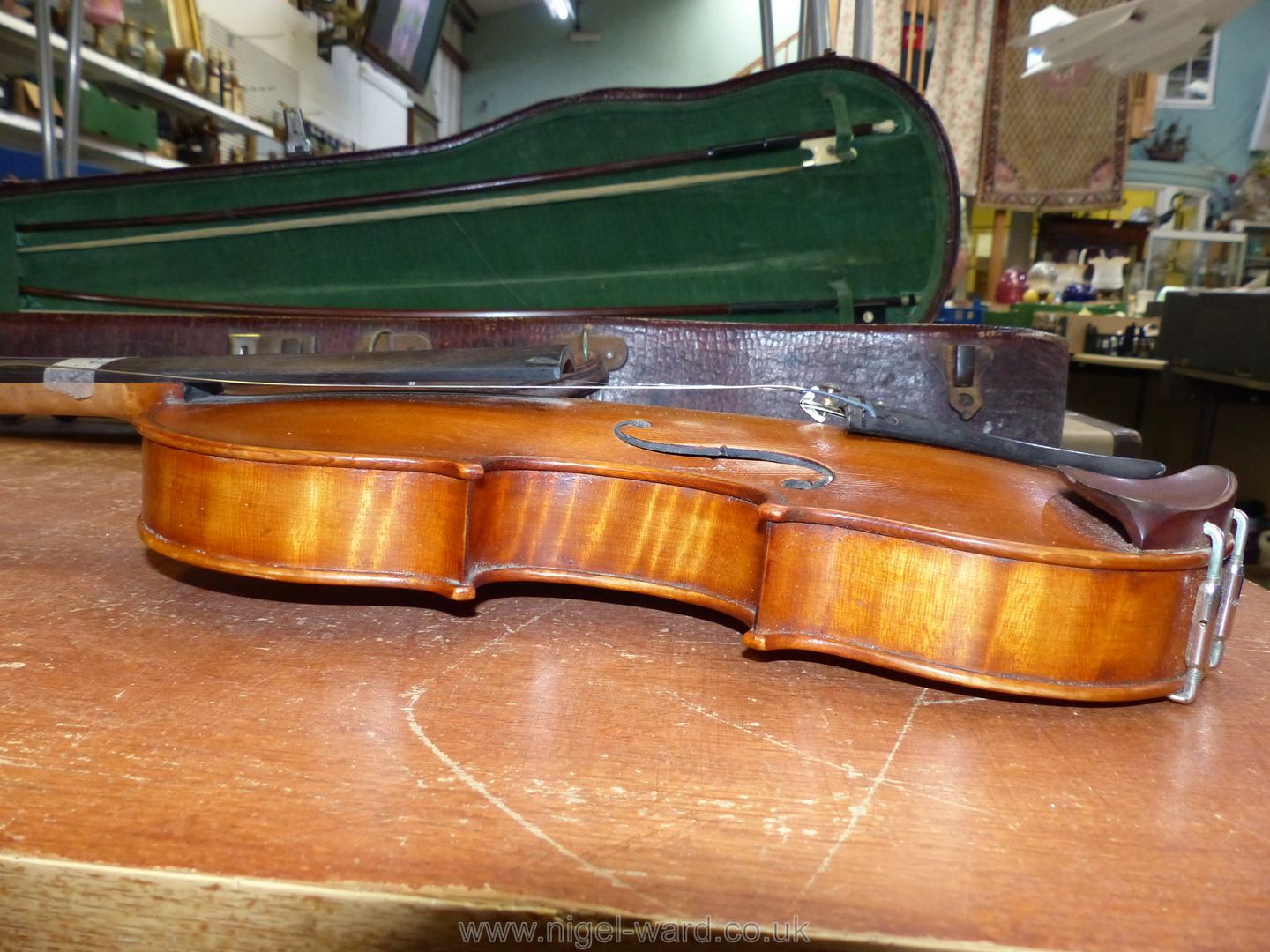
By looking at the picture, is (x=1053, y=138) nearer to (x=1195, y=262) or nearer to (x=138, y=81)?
(x=1195, y=262)

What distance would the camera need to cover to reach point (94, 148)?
2740 millimetres

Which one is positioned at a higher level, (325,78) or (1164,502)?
(325,78)

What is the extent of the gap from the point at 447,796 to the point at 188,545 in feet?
1.20

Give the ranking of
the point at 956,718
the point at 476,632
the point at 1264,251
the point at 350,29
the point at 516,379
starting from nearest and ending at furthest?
the point at 956,718 → the point at 476,632 → the point at 516,379 → the point at 350,29 → the point at 1264,251

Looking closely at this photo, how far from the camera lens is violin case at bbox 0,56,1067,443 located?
1.22 metres

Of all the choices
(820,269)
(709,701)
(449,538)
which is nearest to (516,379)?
(449,538)

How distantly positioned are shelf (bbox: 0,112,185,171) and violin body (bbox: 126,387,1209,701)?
203 cm

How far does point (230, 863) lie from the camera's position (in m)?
0.38

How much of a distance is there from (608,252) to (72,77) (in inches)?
55.6

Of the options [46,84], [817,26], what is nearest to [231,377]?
[817,26]

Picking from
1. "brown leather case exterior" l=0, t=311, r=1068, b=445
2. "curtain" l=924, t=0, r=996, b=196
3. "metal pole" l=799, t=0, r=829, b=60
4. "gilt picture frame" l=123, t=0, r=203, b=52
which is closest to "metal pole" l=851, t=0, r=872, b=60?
"metal pole" l=799, t=0, r=829, b=60

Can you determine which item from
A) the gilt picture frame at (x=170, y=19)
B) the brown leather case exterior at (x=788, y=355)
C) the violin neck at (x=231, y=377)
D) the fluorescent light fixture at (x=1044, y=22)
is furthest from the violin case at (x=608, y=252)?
the fluorescent light fixture at (x=1044, y=22)

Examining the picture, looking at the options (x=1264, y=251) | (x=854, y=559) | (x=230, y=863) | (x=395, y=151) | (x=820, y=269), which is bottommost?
(x=230, y=863)

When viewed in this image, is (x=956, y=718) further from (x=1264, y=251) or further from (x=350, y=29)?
(x=1264, y=251)
